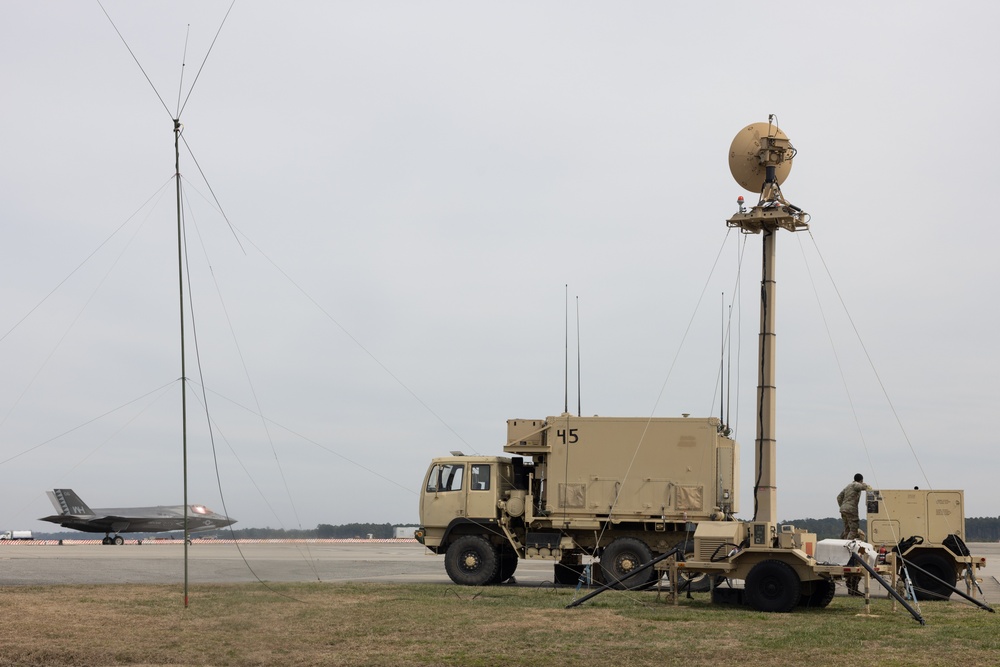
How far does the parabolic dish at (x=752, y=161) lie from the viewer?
2034 centimetres

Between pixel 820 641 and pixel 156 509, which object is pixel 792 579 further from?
pixel 156 509

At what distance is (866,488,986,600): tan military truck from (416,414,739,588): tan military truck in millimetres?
3031

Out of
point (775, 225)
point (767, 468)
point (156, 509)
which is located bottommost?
point (156, 509)

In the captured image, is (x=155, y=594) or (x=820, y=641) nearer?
(x=820, y=641)

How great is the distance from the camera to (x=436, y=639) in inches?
528

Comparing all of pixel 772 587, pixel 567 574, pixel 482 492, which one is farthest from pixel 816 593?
pixel 482 492

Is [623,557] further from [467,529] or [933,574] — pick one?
[933,574]

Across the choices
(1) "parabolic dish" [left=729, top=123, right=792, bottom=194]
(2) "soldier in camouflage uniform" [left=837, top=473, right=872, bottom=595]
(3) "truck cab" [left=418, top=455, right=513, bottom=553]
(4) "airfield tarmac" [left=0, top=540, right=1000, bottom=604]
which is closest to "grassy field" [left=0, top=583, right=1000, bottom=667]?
(4) "airfield tarmac" [left=0, top=540, right=1000, bottom=604]

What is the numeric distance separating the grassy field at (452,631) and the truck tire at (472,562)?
4.10m

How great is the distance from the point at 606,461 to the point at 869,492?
5.39 m

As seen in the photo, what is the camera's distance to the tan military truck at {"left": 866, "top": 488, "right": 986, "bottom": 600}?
20.9 meters

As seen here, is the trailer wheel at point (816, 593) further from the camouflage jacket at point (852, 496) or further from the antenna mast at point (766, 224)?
the camouflage jacket at point (852, 496)

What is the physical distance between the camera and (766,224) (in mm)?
19766

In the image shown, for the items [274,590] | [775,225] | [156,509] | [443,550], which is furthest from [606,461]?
[156,509]
